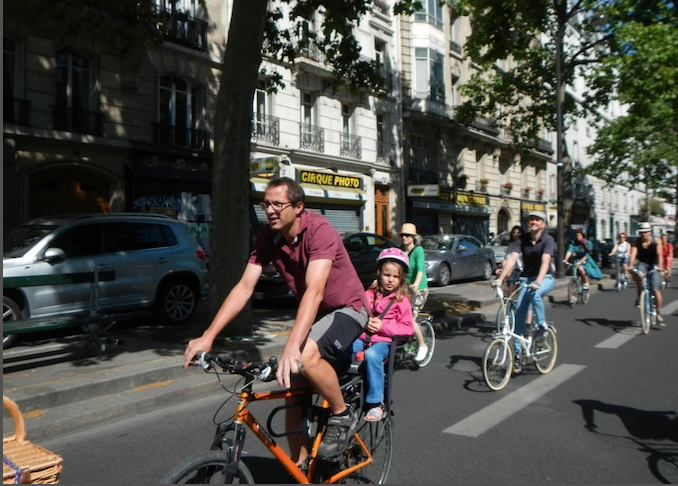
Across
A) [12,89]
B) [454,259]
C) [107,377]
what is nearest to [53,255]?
[107,377]

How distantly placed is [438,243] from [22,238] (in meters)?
12.4

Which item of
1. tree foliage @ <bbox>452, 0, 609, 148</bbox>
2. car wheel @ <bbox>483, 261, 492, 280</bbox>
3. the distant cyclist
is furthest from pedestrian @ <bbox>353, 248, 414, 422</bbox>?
car wheel @ <bbox>483, 261, 492, 280</bbox>

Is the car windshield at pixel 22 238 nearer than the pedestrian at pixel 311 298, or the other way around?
the pedestrian at pixel 311 298

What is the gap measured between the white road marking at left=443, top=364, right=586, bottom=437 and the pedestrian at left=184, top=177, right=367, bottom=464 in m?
1.86

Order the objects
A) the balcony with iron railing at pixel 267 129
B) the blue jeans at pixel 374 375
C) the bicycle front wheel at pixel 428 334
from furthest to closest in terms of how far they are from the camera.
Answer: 1. the balcony with iron railing at pixel 267 129
2. the bicycle front wheel at pixel 428 334
3. the blue jeans at pixel 374 375

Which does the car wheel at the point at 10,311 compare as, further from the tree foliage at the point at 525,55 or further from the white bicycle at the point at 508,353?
the tree foliage at the point at 525,55

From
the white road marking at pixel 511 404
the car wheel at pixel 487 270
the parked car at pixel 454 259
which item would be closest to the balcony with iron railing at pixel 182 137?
the parked car at pixel 454 259

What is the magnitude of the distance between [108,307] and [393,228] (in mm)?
20245

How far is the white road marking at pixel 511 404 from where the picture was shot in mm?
5043

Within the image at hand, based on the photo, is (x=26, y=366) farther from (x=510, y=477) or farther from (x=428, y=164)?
(x=428, y=164)

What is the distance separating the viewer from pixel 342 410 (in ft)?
10.8

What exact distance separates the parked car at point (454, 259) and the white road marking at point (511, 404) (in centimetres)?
968

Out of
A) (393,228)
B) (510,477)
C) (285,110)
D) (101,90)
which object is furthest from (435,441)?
(393,228)

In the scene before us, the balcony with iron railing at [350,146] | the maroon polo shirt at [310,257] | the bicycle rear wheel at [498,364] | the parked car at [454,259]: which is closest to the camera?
the maroon polo shirt at [310,257]
